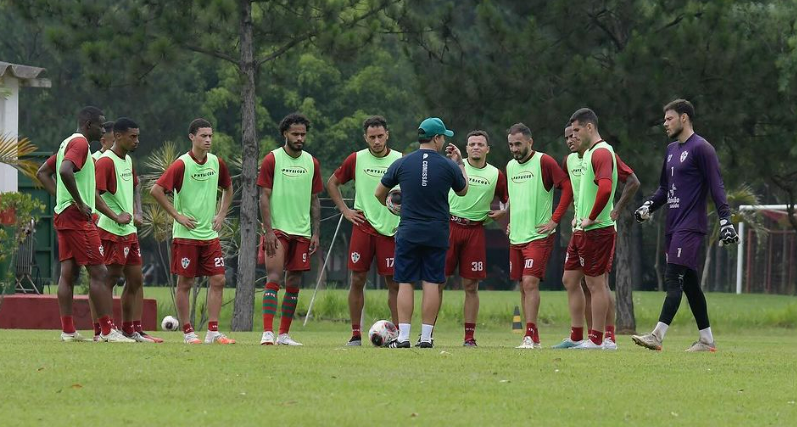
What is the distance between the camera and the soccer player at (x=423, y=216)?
13.6 meters

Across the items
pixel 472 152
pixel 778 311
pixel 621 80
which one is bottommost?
pixel 778 311

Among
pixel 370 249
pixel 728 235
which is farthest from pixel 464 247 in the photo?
pixel 728 235

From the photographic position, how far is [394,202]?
47.9 feet

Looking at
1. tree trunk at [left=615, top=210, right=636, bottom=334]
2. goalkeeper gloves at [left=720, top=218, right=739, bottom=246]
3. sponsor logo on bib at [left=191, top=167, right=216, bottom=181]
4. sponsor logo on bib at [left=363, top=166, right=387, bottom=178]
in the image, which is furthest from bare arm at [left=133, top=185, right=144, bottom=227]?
tree trunk at [left=615, top=210, right=636, bottom=334]

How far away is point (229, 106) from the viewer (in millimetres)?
57812

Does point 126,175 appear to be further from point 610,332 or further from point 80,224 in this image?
point 610,332

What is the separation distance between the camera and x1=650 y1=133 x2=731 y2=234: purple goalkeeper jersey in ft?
45.0

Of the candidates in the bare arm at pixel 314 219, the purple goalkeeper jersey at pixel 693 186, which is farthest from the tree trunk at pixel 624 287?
the purple goalkeeper jersey at pixel 693 186

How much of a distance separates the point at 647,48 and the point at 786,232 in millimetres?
25050

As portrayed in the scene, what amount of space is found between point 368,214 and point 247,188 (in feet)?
44.1

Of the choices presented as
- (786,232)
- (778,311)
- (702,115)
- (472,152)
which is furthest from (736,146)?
(786,232)

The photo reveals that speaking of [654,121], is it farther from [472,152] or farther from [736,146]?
[472,152]

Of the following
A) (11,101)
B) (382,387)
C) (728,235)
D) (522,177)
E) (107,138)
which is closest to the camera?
(382,387)

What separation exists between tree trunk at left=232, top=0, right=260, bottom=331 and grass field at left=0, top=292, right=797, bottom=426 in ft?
47.4
